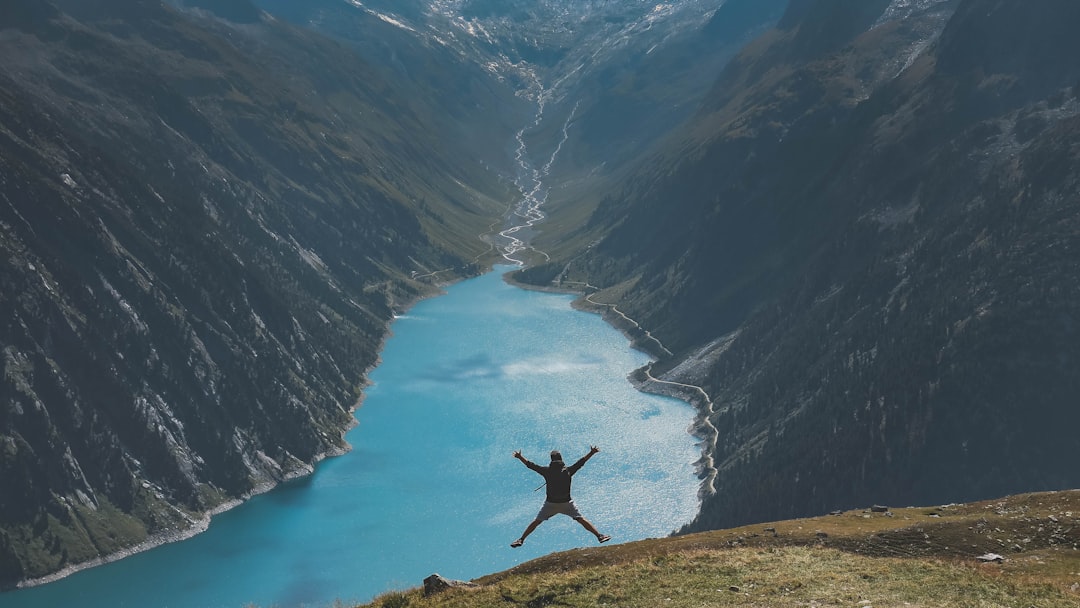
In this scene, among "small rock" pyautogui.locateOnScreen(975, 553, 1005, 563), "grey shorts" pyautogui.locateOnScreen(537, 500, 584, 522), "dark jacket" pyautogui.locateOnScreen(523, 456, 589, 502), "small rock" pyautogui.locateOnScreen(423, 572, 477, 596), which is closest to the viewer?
"dark jacket" pyautogui.locateOnScreen(523, 456, 589, 502)

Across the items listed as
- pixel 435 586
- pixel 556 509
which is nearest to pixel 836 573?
pixel 556 509

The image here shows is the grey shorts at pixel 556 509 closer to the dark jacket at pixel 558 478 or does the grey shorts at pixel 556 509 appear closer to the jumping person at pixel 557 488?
the jumping person at pixel 557 488

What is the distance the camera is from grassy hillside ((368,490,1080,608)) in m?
42.1

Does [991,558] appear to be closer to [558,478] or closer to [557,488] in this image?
[557,488]

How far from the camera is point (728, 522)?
18362 centimetres

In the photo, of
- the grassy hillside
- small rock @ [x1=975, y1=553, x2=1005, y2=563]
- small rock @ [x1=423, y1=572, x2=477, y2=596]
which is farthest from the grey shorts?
small rock @ [x1=975, y1=553, x2=1005, y2=563]

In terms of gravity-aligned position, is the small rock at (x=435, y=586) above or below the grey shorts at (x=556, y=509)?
below

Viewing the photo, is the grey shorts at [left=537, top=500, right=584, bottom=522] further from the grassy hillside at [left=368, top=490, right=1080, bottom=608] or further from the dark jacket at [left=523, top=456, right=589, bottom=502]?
the grassy hillside at [left=368, top=490, right=1080, bottom=608]

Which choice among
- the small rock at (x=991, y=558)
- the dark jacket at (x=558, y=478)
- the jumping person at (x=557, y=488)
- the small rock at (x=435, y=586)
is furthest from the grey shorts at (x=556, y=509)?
the small rock at (x=991, y=558)

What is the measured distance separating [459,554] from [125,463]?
62743 millimetres

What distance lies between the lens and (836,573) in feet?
153

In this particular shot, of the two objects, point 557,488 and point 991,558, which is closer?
point 557,488

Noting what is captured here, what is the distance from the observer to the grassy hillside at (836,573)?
138ft

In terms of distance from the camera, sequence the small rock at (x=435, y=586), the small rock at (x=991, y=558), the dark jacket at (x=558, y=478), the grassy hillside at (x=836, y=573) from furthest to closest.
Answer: the small rock at (x=991, y=558) → the small rock at (x=435, y=586) → the dark jacket at (x=558, y=478) → the grassy hillside at (x=836, y=573)
